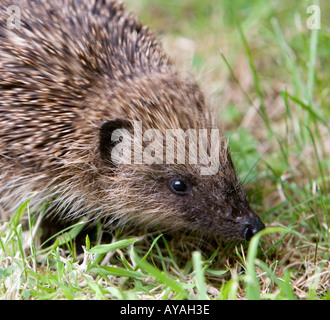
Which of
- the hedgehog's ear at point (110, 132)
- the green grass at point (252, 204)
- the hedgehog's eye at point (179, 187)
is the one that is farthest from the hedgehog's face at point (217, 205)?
the hedgehog's ear at point (110, 132)

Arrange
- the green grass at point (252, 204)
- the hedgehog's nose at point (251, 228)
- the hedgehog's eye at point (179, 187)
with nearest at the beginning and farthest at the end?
1. the green grass at point (252, 204)
2. the hedgehog's nose at point (251, 228)
3. the hedgehog's eye at point (179, 187)

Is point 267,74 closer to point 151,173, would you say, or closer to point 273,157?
point 273,157

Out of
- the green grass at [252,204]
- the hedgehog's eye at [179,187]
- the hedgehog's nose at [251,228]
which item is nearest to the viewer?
the green grass at [252,204]

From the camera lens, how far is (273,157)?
206 inches

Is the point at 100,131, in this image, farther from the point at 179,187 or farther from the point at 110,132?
the point at 179,187

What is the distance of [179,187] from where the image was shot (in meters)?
3.77

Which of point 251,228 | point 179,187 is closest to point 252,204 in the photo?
point 251,228

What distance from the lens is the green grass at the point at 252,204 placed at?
3432 mm

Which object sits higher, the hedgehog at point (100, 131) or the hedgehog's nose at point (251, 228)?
the hedgehog at point (100, 131)

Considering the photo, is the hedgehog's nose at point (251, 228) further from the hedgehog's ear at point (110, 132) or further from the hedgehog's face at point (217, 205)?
the hedgehog's ear at point (110, 132)

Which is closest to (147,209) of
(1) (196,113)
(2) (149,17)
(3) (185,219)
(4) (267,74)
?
(3) (185,219)

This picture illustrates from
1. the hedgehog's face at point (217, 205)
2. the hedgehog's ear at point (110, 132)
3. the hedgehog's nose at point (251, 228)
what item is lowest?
the hedgehog's nose at point (251, 228)

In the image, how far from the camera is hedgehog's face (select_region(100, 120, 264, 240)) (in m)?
3.69

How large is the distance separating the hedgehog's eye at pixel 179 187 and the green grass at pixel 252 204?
456mm
